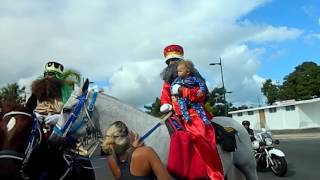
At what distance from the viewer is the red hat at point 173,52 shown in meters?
6.73

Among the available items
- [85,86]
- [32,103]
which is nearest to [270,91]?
[85,86]

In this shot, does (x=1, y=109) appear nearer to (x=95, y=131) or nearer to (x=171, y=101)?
(x=95, y=131)

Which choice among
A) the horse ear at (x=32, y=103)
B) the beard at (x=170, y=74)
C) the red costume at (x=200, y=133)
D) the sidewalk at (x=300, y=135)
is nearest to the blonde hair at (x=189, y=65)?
the beard at (x=170, y=74)

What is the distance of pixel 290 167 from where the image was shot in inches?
639

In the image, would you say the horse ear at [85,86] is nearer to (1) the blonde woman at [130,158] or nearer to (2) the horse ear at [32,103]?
(2) the horse ear at [32,103]

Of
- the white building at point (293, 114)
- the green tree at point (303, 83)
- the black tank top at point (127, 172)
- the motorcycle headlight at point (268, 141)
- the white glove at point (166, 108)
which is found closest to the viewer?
the black tank top at point (127, 172)

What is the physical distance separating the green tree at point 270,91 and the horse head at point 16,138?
87028mm

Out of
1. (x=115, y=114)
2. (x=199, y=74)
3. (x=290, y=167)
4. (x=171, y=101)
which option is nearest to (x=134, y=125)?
(x=115, y=114)

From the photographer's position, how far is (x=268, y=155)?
15305 mm

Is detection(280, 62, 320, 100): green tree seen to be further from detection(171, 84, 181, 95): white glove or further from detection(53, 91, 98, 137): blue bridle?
detection(53, 91, 98, 137): blue bridle

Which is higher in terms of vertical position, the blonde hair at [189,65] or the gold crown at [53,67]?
the gold crown at [53,67]

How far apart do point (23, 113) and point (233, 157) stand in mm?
3269

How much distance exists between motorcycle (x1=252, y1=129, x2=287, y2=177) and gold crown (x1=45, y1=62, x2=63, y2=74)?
9373mm

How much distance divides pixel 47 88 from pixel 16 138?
4.55 feet
